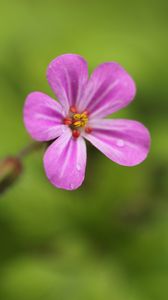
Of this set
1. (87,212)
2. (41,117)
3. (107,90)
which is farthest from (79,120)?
(87,212)

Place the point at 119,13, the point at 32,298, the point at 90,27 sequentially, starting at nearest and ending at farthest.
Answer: the point at 32,298
the point at 90,27
the point at 119,13

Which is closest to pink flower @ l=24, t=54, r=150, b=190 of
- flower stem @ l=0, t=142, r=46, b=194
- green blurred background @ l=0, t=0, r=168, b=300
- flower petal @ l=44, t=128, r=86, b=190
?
flower petal @ l=44, t=128, r=86, b=190

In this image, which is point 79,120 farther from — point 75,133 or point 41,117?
point 41,117

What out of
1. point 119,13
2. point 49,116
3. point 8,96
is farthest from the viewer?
point 119,13

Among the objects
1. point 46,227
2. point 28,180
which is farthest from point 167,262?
point 28,180

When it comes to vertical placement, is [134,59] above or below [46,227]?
above

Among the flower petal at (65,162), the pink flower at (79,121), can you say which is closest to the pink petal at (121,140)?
the pink flower at (79,121)

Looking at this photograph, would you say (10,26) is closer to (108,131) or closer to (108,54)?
(108,54)

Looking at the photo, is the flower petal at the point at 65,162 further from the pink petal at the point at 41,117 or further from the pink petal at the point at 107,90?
the pink petal at the point at 107,90
